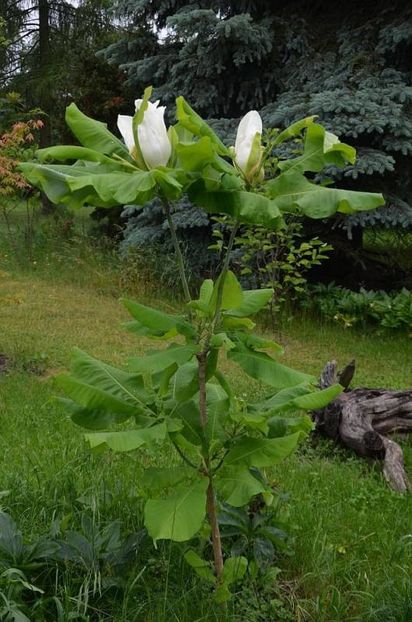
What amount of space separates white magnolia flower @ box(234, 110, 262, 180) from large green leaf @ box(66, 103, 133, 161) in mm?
304

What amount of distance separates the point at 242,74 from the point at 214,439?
7.40m

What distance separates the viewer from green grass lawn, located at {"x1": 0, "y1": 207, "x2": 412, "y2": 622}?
2.34 metres

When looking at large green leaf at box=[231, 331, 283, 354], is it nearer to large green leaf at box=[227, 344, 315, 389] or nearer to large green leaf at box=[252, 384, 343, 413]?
large green leaf at box=[227, 344, 315, 389]

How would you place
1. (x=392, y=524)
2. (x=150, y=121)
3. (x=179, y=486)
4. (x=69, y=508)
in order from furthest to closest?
(x=392, y=524) → (x=69, y=508) → (x=179, y=486) → (x=150, y=121)

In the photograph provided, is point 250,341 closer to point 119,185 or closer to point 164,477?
point 164,477

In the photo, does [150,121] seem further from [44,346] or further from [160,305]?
[160,305]

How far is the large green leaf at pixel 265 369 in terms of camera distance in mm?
2014

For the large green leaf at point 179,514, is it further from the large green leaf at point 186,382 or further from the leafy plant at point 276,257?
the leafy plant at point 276,257

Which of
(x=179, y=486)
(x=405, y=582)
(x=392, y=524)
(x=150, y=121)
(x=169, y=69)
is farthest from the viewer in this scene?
(x=169, y=69)

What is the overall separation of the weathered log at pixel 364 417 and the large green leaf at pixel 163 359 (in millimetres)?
2506

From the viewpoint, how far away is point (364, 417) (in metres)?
4.45

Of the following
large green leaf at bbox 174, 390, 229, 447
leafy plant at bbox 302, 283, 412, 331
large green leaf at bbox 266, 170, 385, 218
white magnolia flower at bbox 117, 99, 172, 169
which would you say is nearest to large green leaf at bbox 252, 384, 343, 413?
large green leaf at bbox 174, 390, 229, 447

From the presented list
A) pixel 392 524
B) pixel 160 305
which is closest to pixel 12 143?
pixel 160 305

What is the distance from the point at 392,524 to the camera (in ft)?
10.8
